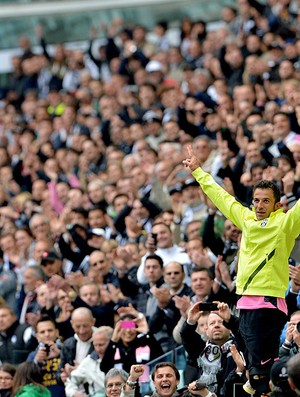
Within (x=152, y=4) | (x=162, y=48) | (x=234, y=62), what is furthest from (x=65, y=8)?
(x=234, y=62)

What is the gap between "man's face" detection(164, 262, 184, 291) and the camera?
12117 mm

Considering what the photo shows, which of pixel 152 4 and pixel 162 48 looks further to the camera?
pixel 152 4

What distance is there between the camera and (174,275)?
1212cm

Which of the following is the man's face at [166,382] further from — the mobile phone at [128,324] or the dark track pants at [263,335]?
the mobile phone at [128,324]

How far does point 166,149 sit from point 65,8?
421 inches

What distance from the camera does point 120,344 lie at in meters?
11.7

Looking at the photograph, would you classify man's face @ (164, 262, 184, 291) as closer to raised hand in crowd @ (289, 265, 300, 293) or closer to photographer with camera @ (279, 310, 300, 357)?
raised hand in crowd @ (289, 265, 300, 293)

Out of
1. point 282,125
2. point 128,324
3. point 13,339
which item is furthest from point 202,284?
point 13,339

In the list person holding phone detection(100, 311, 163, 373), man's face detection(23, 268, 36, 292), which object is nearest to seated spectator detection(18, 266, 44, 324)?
man's face detection(23, 268, 36, 292)

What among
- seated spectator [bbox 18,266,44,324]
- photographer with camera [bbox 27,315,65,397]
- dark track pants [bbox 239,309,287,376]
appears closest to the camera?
dark track pants [bbox 239,309,287,376]

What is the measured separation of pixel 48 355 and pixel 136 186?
3753 millimetres

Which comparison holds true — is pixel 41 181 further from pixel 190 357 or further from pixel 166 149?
pixel 190 357

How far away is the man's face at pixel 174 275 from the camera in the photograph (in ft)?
39.8

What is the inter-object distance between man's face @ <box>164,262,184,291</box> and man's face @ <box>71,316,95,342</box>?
92 cm
